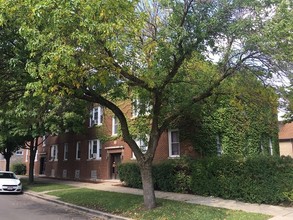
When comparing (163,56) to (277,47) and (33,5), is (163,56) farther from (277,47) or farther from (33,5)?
(33,5)

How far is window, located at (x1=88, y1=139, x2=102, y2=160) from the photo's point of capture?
93.8ft

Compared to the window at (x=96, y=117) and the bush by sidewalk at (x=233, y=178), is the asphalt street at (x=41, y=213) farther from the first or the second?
the window at (x=96, y=117)

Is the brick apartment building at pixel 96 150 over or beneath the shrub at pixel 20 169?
over

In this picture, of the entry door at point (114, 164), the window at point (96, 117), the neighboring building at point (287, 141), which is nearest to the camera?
the entry door at point (114, 164)

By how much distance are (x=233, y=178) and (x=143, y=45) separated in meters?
7.13

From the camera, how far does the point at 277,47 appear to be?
973 centimetres

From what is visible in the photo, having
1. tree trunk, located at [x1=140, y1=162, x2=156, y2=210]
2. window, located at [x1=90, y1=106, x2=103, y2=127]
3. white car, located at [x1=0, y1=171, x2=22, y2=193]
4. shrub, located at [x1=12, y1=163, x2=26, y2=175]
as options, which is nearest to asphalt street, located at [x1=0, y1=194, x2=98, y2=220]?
tree trunk, located at [x1=140, y1=162, x2=156, y2=210]

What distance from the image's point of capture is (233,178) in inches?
560

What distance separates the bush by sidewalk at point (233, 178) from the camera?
1259 cm

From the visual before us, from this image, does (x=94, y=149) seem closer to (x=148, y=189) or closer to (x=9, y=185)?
(x=9, y=185)

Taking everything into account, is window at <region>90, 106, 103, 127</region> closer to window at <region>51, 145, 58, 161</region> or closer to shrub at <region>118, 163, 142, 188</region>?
shrub at <region>118, 163, 142, 188</region>

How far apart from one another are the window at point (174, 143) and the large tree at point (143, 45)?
7864 mm

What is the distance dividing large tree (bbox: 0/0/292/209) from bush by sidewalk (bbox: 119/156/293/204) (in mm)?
3773

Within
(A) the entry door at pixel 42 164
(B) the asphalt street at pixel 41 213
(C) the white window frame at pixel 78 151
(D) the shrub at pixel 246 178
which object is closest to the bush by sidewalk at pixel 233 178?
(D) the shrub at pixel 246 178
